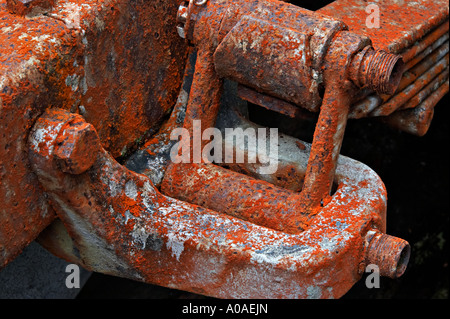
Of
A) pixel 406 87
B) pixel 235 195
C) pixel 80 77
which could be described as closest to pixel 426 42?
pixel 406 87

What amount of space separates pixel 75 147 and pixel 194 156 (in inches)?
19.0

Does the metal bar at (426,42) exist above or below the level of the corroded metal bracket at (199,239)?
above

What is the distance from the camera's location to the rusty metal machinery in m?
1.56

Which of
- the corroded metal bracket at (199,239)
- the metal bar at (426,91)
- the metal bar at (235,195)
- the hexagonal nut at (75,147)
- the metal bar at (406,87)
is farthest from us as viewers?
the metal bar at (426,91)

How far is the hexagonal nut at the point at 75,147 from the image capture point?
4.92 feet

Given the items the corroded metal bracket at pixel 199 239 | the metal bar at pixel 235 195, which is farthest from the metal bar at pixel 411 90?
the metal bar at pixel 235 195

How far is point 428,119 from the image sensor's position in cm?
225

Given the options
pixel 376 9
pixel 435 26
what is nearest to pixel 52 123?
pixel 376 9

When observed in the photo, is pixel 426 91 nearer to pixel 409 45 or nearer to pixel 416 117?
pixel 416 117

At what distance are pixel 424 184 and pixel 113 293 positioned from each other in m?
1.59

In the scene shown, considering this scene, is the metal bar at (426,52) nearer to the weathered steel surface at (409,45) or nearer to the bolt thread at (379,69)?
the weathered steel surface at (409,45)

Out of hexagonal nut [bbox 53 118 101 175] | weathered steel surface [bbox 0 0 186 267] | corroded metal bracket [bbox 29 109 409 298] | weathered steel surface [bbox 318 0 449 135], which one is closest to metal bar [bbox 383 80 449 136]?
weathered steel surface [bbox 318 0 449 135]

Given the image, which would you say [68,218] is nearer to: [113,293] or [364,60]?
[364,60]

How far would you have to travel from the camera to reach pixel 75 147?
150 cm
